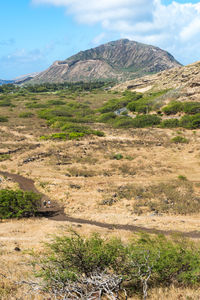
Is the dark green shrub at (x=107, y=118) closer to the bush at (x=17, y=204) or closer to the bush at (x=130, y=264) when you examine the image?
the bush at (x=17, y=204)

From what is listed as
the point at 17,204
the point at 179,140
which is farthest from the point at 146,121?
the point at 17,204

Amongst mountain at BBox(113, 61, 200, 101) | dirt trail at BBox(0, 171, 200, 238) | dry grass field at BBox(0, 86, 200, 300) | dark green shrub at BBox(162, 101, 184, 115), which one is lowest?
dirt trail at BBox(0, 171, 200, 238)

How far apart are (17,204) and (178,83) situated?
61.4 meters

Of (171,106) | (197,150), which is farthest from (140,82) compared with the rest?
(197,150)

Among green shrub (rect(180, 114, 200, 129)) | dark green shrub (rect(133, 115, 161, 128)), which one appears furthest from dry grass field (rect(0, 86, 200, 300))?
dark green shrub (rect(133, 115, 161, 128))

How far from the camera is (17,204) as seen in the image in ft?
42.8

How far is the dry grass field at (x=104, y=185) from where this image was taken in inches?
368

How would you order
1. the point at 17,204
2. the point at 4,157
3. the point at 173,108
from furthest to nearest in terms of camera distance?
the point at 173,108 < the point at 4,157 < the point at 17,204

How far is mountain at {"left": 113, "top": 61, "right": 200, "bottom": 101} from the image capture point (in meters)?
49.5

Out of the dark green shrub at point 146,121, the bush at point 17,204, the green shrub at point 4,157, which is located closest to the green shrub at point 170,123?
the dark green shrub at point 146,121

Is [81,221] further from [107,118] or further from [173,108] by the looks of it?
[173,108]

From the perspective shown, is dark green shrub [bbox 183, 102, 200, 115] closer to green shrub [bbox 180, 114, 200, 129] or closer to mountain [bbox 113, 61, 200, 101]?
green shrub [bbox 180, 114, 200, 129]

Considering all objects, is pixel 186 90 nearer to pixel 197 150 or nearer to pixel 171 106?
pixel 171 106

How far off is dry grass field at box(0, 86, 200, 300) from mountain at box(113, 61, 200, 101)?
19.8m
